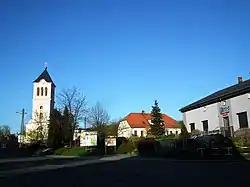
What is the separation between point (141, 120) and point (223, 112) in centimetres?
6487

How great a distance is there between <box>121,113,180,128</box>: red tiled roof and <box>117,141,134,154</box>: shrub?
5126cm

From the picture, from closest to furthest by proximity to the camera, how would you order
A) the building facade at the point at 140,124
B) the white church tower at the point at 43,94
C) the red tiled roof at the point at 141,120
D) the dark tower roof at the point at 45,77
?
1. the white church tower at the point at 43,94
2. the dark tower roof at the point at 45,77
3. the building facade at the point at 140,124
4. the red tiled roof at the point at 141,120

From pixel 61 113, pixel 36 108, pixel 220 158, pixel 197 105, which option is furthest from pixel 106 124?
pixel 220 158

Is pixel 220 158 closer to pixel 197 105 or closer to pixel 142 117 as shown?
pixel 197 105

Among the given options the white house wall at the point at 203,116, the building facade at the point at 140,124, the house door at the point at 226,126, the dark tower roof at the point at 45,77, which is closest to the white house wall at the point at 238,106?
the house door at the point at 226,126

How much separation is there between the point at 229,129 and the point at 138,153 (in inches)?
473

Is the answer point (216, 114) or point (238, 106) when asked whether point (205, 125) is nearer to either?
point (216, 114)

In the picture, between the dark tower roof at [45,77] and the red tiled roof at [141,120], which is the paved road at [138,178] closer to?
the dark tower roof at [45,77]

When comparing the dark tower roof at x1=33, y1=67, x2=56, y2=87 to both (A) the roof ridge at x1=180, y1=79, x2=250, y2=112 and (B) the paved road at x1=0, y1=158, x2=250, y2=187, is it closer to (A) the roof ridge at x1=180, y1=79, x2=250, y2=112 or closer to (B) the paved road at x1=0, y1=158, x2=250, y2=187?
(A) the roof ridge at x1=180, y1=79, x2=250, y2=112

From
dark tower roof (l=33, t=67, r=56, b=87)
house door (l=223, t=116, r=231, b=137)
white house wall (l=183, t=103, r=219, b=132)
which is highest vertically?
dark tower roof (l=33, t=67, r=56, b=87)

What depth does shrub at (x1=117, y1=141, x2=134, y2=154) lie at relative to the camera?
162 feet

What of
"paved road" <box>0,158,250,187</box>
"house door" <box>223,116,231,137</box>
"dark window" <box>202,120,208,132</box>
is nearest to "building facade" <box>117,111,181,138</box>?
"dark window" <box>202,120,208,132</box>

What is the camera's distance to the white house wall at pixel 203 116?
44.3m

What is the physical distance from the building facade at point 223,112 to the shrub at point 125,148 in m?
9.27
